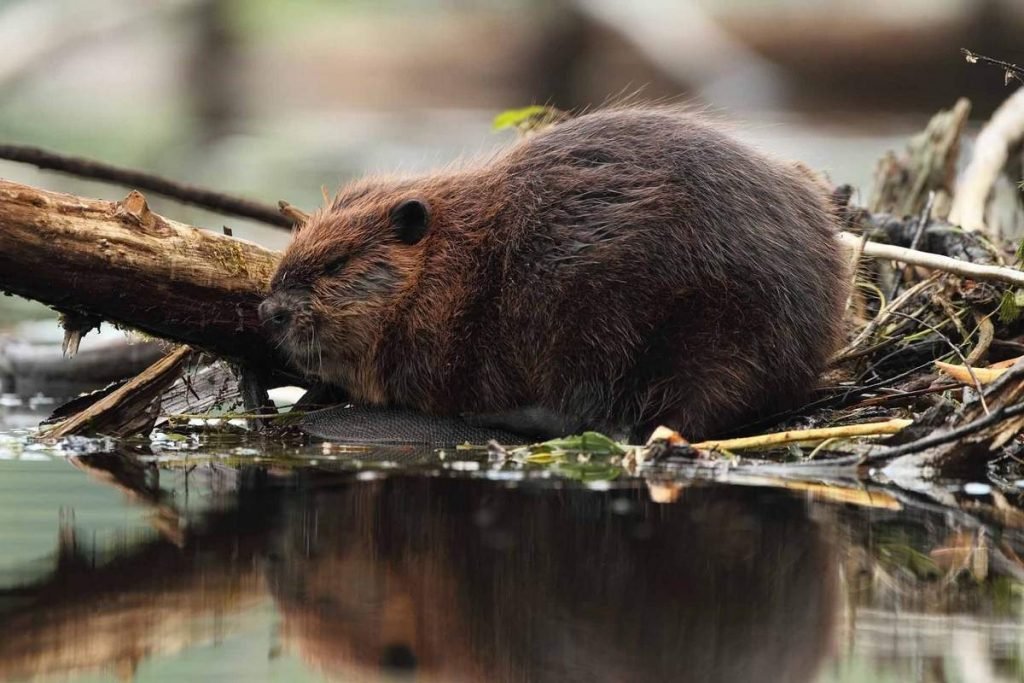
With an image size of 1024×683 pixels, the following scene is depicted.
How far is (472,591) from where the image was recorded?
6.70 feet

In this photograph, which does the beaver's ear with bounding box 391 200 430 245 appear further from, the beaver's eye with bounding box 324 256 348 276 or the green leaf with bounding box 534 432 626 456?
the green leaf with bounding box 534 432 626 456

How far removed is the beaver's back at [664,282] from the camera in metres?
3.75

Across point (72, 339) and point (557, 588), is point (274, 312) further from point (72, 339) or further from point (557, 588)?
point (557, 588)

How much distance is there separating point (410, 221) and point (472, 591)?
7.77 feet

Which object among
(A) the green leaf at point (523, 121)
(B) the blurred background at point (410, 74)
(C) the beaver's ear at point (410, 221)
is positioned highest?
(B) the blurred background at point (410, 74)

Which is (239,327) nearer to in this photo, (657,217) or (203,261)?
(203,261)

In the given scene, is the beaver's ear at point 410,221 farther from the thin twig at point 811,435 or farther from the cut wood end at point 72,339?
the thin twig at point 811,435

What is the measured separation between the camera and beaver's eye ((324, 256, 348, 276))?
4.27m

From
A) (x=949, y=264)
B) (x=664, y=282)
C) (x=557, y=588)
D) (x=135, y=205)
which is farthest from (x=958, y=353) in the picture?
(x=135, y=205)

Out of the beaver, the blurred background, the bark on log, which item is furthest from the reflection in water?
the blurred background

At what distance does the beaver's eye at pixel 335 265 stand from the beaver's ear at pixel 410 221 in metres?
0.19

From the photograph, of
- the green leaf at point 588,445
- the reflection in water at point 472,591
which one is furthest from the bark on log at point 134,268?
the reflection in water at point 472,591

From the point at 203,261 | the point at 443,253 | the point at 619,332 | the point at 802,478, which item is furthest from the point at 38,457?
the point at 802,478

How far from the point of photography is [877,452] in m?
3.34
